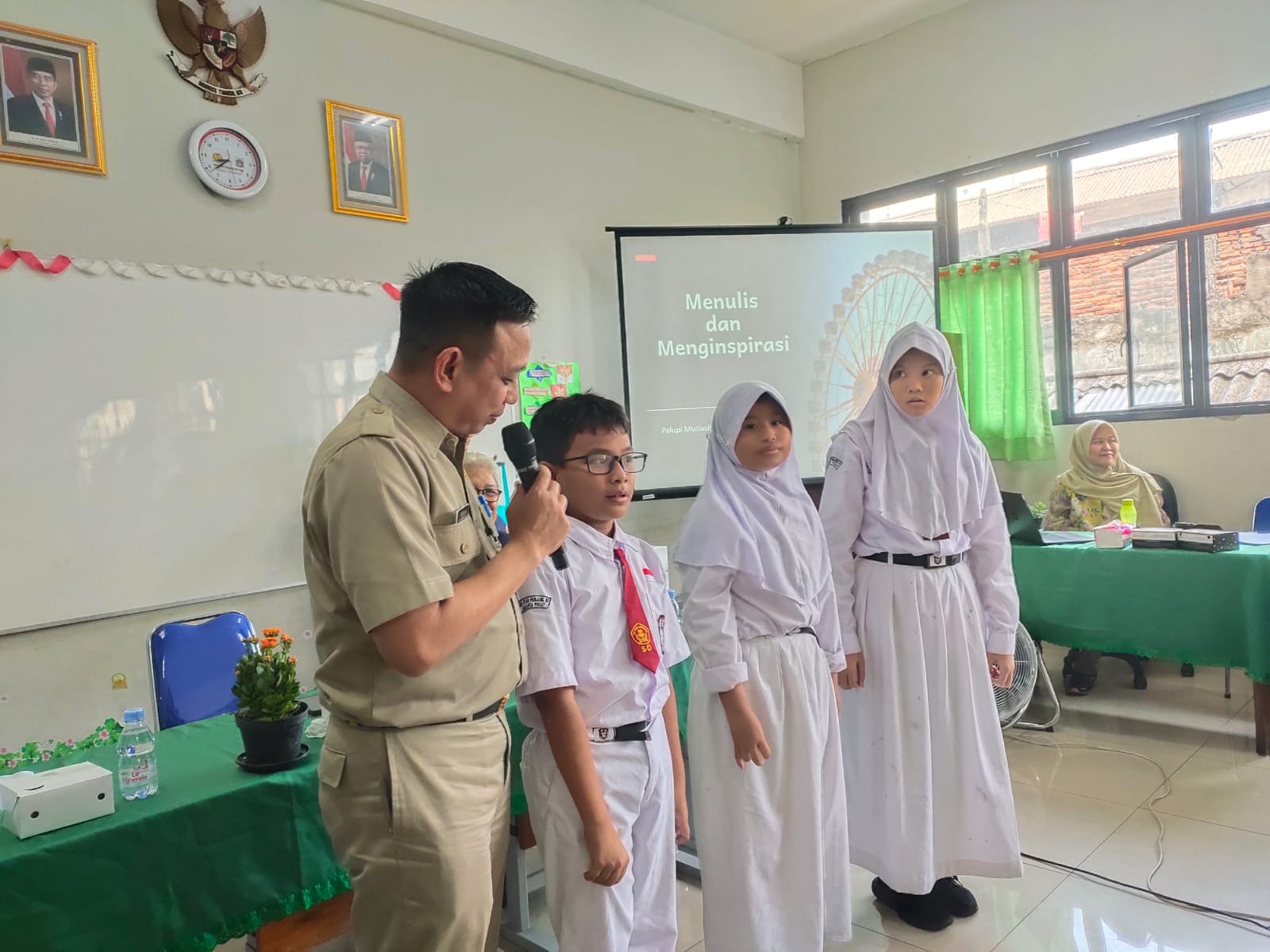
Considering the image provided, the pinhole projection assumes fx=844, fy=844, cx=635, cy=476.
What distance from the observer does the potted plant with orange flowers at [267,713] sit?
163 centimetres

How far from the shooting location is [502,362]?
47.4 inches

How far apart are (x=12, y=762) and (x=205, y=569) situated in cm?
128

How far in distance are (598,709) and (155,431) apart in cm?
241

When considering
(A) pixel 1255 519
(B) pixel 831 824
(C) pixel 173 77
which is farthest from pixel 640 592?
(A) pixel 1255 519

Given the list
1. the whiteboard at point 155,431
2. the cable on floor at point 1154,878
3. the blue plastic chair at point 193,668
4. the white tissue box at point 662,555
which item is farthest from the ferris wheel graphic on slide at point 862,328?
the blue plastic chair at point 193,668

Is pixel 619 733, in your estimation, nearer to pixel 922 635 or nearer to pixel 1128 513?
pixel 922 635

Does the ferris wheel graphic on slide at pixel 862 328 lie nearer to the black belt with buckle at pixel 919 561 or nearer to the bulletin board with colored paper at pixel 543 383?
the bulletin board with colored paper at pixel 543 383

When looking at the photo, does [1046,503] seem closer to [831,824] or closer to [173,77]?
[831,824]

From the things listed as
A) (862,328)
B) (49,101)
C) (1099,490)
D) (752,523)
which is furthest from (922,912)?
(49,101)

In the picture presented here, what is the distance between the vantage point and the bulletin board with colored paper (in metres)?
4.22

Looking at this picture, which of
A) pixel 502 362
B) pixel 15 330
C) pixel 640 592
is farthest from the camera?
pixel 15 330

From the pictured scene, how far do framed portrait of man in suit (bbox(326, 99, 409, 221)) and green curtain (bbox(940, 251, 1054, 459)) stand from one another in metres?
3.17

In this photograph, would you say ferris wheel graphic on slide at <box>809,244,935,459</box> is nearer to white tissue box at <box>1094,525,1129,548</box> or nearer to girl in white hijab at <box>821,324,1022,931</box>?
white tissue box at <box>1094,525,1129,548</box>

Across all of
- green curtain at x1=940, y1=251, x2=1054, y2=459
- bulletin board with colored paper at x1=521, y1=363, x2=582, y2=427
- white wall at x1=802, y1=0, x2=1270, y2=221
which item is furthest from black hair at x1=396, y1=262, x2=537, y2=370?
white wall at x1=802, y1=0, x2=1270, y2=221
